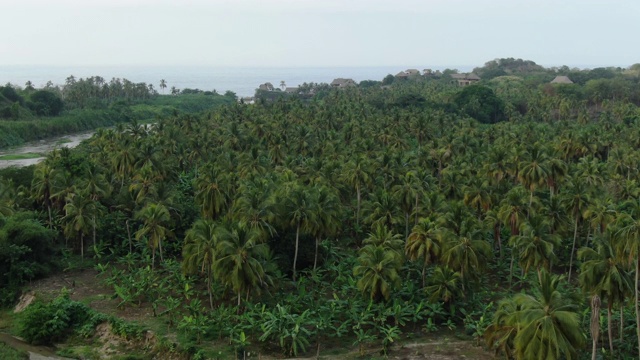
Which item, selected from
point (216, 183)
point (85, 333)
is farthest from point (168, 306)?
point (216, 183)

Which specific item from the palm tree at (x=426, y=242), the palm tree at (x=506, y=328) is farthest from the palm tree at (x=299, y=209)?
the palm tree at (x=506, y=328)

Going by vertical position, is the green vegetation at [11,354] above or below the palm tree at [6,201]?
below

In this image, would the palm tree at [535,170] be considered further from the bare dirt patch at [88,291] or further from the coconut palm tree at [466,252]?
the bare dirt patch at [88,291]

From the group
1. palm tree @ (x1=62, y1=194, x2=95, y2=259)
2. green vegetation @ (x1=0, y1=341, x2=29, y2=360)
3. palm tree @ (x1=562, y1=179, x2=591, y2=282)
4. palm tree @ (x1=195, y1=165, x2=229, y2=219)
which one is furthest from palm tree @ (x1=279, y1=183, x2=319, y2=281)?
palm tree @ (x1=562, y1=179, x2=591, y2=282)

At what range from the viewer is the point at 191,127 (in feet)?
308

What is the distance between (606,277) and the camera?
1250 inches

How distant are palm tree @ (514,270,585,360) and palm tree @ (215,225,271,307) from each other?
56.8 ft

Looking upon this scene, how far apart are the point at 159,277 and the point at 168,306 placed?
26.2 ft

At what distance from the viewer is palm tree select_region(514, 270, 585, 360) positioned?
25.7 m

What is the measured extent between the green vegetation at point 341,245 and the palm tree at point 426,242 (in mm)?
146

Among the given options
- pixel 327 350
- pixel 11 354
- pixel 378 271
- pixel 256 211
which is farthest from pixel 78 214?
pixel 378 271

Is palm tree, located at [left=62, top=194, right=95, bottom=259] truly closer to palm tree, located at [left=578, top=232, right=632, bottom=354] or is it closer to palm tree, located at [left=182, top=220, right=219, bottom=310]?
palm tree, located at [left=182, top=220, right=219, bottom=310]

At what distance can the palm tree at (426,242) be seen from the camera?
41375 millimetres

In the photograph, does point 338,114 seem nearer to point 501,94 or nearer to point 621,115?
point 621,115
